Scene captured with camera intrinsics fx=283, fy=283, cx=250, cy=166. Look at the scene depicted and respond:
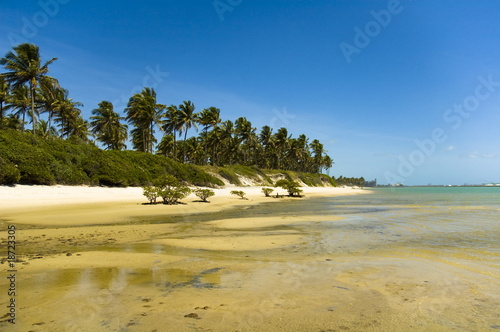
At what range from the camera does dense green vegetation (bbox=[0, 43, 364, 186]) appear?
79.9 ft

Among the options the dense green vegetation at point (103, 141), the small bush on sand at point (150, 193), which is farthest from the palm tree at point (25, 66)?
the small bush on sand at point (150, 193)

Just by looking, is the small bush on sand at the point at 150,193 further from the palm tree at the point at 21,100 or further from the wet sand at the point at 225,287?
the palm tree at the point at 21,100

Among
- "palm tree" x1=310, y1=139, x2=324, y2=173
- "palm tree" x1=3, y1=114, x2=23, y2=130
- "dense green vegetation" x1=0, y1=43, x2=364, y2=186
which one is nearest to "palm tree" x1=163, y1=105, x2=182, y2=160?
"dense green vegetation" x1=0, y1=43, x2=364, y2=186

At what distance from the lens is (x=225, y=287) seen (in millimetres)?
4664

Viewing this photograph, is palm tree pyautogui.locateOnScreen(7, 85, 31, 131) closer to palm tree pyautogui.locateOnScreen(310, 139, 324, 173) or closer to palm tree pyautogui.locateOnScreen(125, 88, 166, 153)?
palm tree pyautogui.locateOnScreen(125, 88, 166, 153)

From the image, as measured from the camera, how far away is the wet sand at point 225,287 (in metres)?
3.45

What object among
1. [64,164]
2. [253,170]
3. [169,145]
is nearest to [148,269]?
[64,164]

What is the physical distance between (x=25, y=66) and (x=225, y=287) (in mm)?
44420

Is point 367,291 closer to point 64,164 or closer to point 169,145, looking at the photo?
point 64,164

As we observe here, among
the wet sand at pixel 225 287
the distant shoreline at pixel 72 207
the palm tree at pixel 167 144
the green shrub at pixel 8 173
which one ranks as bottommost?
the wet sand at pixel 225 287

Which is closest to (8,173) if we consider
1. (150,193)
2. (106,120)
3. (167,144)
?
(150,193)

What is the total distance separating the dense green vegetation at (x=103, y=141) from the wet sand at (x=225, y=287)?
747 inches

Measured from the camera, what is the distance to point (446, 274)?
18.0 feet

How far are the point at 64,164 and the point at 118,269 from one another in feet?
82.1
